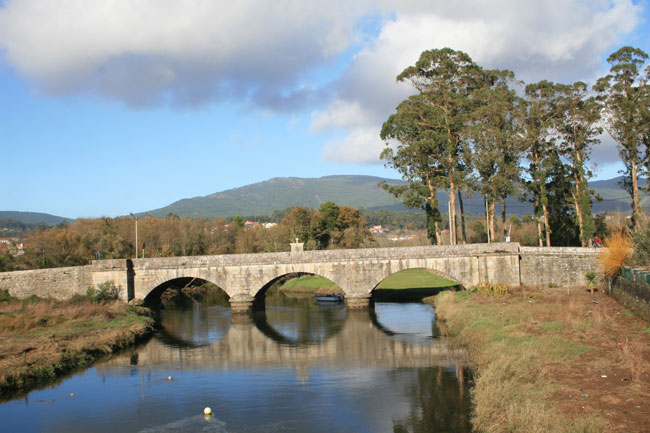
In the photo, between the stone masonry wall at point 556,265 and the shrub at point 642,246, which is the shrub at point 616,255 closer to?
the shrub at point 642,246

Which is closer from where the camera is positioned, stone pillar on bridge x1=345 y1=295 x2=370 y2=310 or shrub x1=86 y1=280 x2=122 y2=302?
stone pillar on bridge x1=345 y1=295 x2=370 y2=310

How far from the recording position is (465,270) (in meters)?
41.8

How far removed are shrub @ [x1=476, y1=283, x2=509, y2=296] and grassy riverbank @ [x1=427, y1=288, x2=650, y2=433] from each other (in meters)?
5.47

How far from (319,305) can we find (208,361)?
2129 cm

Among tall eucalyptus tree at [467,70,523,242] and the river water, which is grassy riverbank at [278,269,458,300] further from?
the river water

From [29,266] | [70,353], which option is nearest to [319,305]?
[70,353]

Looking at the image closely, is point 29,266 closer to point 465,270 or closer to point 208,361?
point 208,361

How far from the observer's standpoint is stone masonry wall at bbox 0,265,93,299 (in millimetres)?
46375

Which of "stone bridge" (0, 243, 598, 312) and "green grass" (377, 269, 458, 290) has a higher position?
"stone bridge" (0, 243, 598, 312)

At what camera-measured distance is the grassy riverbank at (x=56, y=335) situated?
2536 centimetres

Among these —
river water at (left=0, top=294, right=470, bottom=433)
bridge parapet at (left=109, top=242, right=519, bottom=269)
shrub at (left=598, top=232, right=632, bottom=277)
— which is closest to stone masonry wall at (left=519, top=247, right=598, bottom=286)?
bridge parapet at (left=109, top=242, right=519, bottom=269)

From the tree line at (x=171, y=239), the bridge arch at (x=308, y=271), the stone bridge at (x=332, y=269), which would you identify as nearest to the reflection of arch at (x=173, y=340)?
the stone bridge at (x=332, y=269)

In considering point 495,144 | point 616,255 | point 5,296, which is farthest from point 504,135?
point 5,296

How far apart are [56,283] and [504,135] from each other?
37.8 m
